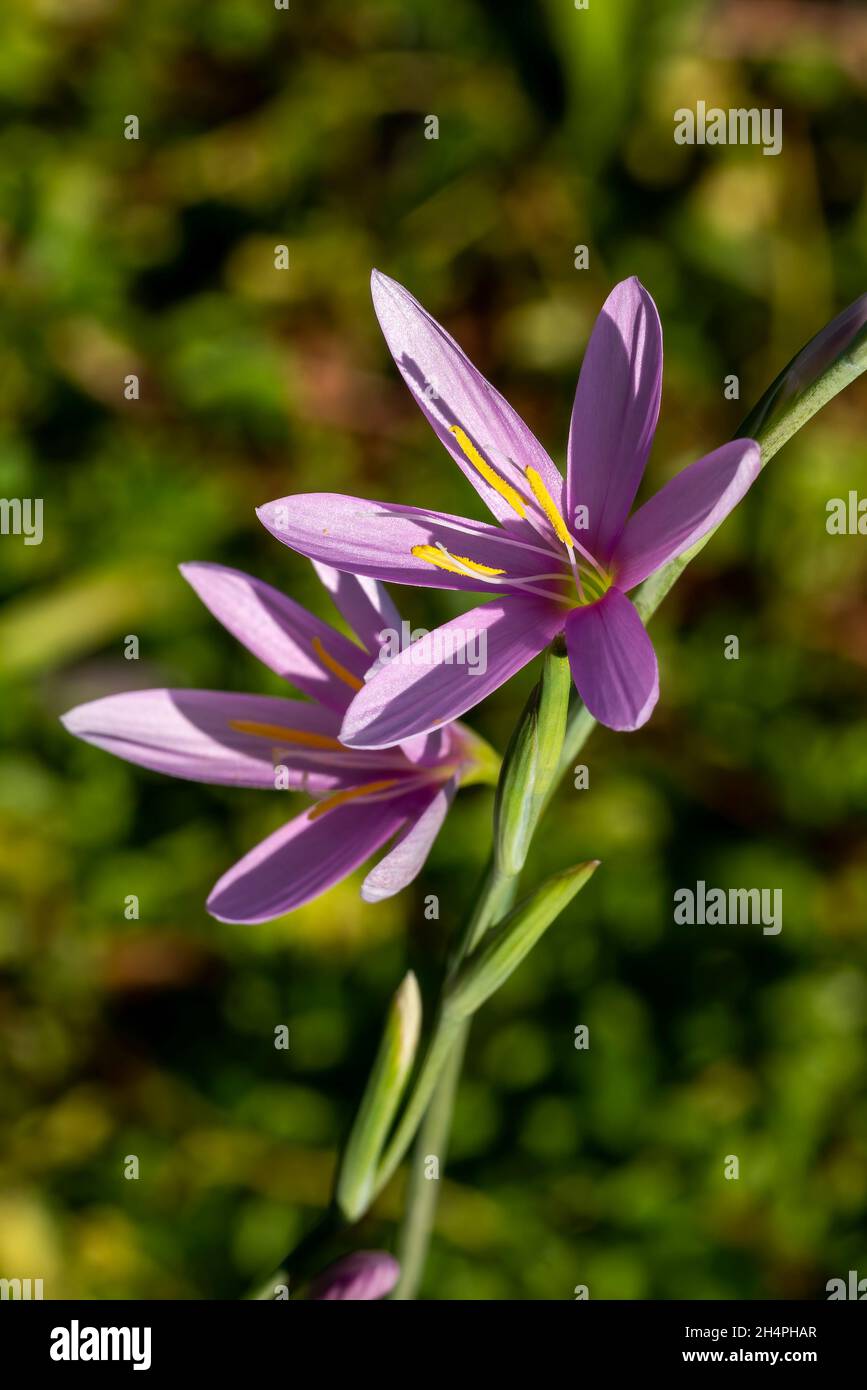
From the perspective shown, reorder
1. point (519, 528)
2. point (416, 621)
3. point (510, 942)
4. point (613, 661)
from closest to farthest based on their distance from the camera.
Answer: point (613, 661)
point (510, 942)
point (519, 528)
point (416, 621)

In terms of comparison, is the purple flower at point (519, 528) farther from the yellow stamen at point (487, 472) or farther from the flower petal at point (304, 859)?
the flower petal at point (304, 859)

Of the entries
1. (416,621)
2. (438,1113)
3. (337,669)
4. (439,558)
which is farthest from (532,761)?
(416,621)

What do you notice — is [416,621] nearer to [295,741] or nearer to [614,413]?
[295,741]

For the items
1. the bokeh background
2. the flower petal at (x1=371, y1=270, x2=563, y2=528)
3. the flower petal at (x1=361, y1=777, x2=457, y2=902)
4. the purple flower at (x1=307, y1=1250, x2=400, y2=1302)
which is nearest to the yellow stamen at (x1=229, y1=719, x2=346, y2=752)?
the flower petal at (x1=361, y1=777, x2=457, y2=902)

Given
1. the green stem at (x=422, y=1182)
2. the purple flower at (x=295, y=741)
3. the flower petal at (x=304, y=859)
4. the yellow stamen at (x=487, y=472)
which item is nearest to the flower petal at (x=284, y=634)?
the purple flower at (x=295, y=741)

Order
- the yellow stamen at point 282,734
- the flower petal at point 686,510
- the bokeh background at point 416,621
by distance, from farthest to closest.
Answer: the bokeh background at point 416,621
the yellow stamen at point 282,734
the flower petal at point 686,510
